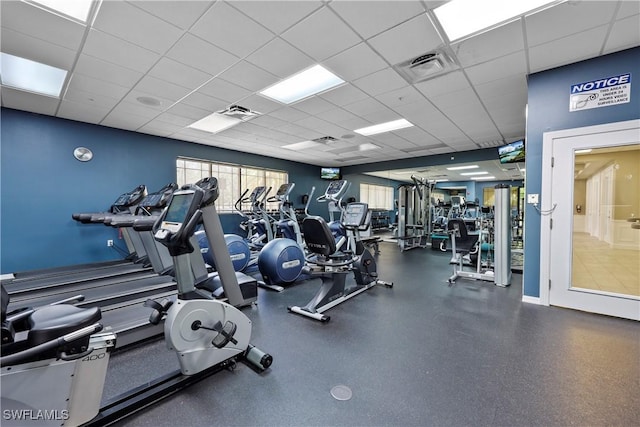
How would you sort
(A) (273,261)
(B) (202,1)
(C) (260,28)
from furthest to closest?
(A) (273,261) → (C) (260,28) → (B) (202,1)

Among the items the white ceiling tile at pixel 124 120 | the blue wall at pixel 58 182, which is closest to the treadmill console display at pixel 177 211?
the white ceiling tile at pixel 124 120

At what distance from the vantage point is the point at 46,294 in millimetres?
3029

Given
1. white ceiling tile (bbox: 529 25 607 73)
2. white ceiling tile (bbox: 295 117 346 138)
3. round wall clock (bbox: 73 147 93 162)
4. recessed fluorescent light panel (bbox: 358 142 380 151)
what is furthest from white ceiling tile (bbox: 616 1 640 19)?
round wall clock (bbox: 73 147 93 162)

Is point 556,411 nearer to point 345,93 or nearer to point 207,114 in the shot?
point 345,93

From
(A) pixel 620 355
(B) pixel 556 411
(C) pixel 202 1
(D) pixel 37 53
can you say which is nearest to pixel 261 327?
(B) pixel 556 411

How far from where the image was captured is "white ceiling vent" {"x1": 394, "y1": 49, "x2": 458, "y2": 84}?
8.99ft

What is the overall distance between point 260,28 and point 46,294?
371cm

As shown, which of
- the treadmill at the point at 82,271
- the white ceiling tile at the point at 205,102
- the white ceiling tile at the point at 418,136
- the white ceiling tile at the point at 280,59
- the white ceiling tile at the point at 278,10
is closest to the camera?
the white ceiling tile at the point at 278,10

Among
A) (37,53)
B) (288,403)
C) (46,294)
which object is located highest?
(37,53)

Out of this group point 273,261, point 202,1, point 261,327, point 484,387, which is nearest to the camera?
point 484,387

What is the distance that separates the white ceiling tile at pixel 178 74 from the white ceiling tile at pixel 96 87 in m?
0.77

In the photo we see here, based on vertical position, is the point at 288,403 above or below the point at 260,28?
below

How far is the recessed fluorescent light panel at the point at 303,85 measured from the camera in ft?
10.4

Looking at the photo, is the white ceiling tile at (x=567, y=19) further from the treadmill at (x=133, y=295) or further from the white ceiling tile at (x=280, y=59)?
the treadmill at (x=133, y=295)
